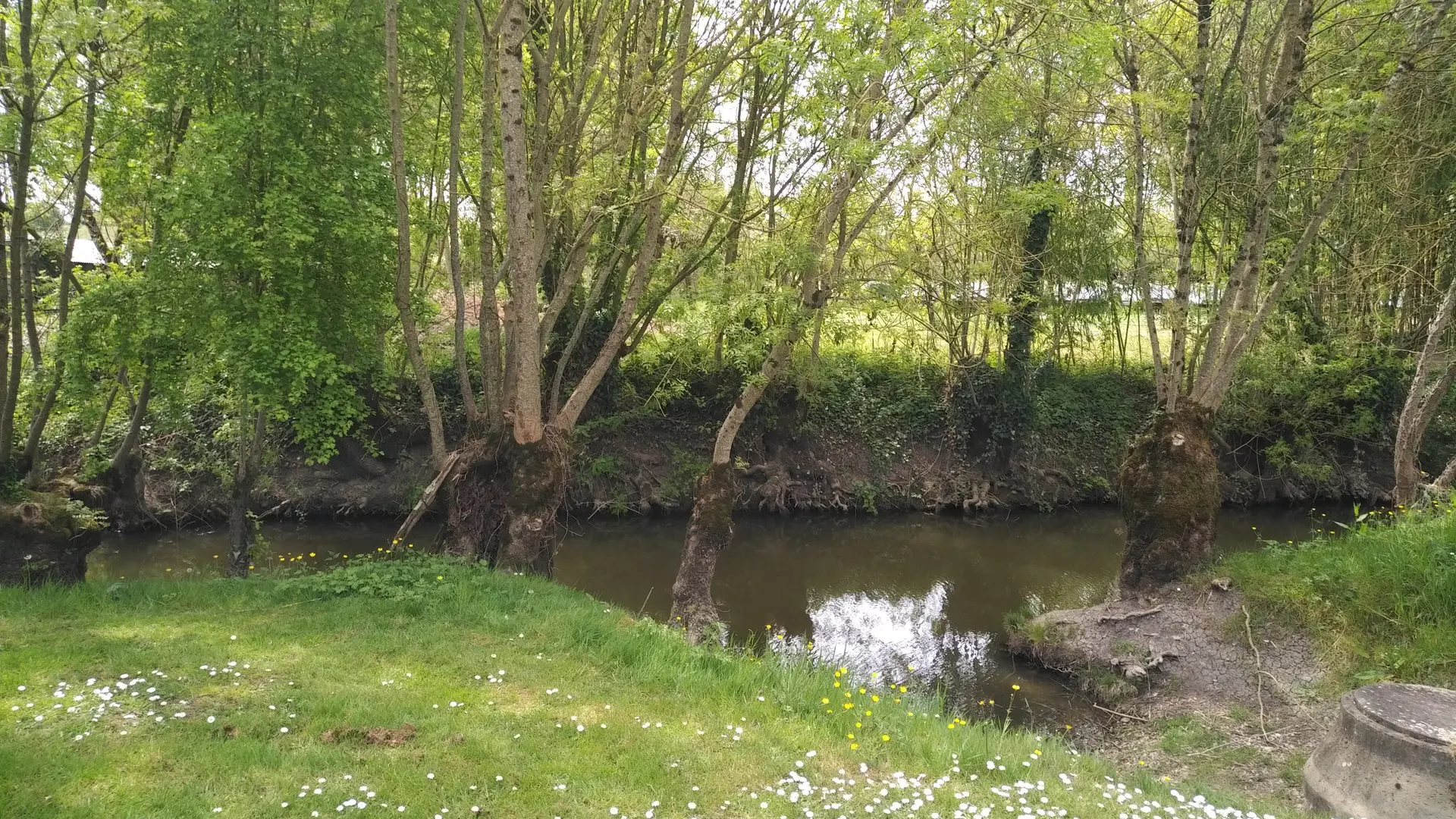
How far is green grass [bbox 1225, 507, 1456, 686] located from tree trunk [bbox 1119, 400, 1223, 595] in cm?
75

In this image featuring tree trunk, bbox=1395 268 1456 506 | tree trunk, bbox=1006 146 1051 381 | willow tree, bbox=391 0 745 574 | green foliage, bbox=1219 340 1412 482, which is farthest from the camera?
green foliage, bbox=1219 340 1412 482

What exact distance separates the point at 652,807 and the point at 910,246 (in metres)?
11.4

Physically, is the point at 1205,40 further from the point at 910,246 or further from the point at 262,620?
the point at 262,620

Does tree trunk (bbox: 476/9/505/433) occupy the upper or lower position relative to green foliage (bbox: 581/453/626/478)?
upper

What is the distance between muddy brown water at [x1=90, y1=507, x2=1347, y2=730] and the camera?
31.3 feet

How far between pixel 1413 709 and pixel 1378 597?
2.92 m

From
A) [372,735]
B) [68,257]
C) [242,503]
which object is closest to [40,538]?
[242,503]

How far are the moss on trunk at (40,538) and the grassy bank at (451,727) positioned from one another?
4.55 feet

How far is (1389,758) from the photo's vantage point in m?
4.66

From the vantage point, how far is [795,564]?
13969 millimetres

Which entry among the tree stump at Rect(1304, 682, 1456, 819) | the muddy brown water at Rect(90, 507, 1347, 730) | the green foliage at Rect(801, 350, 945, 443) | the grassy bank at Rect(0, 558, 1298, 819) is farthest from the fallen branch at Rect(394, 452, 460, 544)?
the green foliage at Rect(801, 350, 945, 443)

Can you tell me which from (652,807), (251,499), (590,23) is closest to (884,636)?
(652,807)

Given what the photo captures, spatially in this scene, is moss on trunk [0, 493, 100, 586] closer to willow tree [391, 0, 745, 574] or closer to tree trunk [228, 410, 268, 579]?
tree trunk [228, 410, 268, 579]

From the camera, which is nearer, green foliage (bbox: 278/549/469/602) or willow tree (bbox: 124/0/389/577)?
green foliage (bbox: 278/549/469/602)
